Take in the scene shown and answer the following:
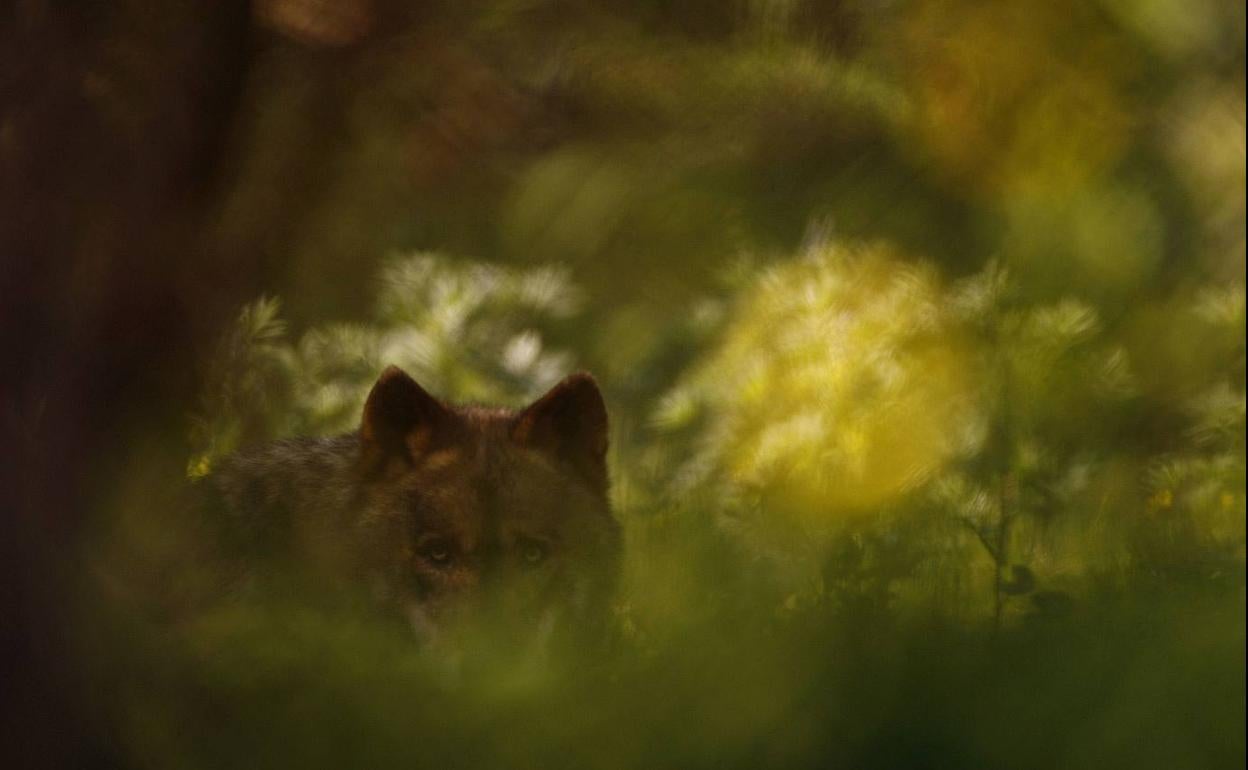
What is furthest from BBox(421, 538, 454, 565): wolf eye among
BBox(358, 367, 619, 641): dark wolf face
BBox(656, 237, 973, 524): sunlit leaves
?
BBox(656, 237, 973, 524): sunlit leaves

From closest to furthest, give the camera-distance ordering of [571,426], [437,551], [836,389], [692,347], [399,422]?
[437,551], [399,422], [571,426], [836,389], [692,347]

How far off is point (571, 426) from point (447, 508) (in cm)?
38

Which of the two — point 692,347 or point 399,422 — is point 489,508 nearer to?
point 399,422

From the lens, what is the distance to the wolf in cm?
293

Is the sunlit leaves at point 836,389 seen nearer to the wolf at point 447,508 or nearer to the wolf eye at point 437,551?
the wolf at point 447,508

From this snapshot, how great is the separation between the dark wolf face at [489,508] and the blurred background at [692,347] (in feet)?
0.49

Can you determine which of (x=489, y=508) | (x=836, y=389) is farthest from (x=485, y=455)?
(x=836, y=389)

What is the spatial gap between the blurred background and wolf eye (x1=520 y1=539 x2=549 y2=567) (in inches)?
7.2

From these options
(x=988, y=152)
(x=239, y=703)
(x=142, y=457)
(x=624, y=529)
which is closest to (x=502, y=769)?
(x=239, y=703)

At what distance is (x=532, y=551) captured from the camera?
3.07 m

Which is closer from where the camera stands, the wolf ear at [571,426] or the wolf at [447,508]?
the wolf at [447,508]

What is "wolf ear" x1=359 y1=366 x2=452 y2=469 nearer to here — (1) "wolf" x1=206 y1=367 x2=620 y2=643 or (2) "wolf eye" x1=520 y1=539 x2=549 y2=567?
(1) "wolf" x1=206 y1=367 x2=620 y2=643

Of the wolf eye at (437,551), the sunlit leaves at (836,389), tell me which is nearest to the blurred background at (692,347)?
the sunlit leaves at (836,389)

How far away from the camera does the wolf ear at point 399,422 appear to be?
3.01 metres
